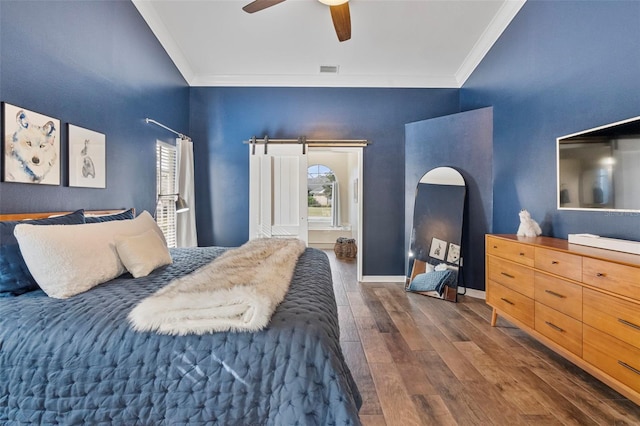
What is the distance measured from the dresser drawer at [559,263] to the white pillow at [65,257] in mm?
2814

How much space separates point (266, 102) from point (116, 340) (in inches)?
161

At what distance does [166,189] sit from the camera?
385cm

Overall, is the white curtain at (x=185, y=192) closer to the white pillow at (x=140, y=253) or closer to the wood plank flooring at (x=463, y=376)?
the white pillow at (x=140, y=253)

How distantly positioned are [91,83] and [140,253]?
1538 mm

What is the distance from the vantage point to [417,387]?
1951 mm

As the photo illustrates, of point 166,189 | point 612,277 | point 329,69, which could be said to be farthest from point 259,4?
point 612,277

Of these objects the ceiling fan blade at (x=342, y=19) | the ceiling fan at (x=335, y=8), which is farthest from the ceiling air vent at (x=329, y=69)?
the ceiling fan at (x=335, y=8)

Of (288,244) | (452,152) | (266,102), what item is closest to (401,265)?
(452,152)

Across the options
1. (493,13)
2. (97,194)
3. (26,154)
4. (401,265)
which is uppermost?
(493,13)

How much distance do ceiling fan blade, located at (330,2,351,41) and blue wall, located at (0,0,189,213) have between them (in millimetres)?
1945

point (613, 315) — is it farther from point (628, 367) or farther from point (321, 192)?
point (321, 192)

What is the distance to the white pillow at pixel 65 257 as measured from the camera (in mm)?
1471

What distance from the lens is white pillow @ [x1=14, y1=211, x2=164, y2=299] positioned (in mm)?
1471

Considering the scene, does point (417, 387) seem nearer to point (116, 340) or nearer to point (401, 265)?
point (116, 340)
